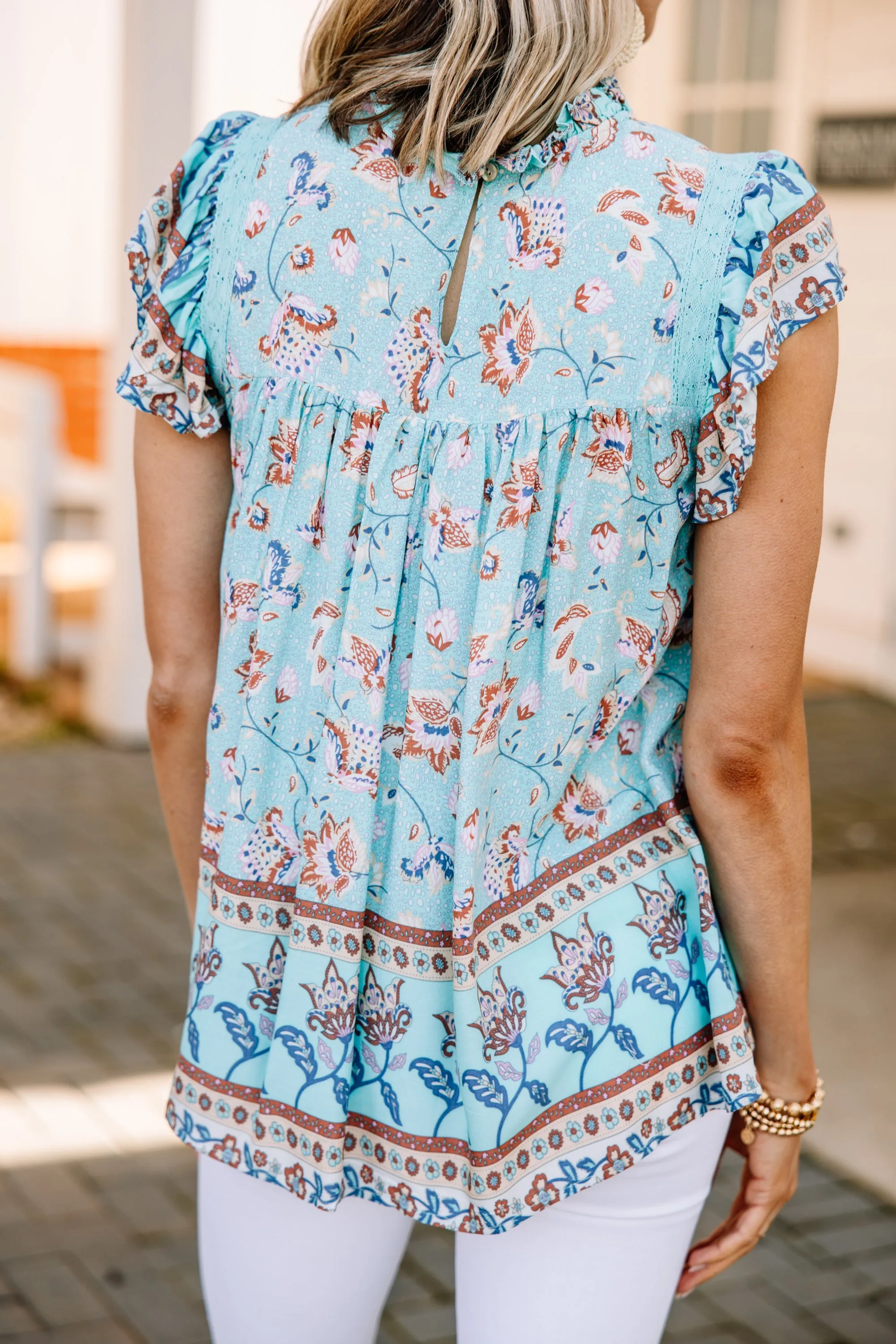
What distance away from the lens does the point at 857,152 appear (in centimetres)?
803

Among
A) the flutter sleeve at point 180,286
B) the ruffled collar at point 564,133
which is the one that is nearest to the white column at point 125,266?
the flutter sleeve at point 180,286

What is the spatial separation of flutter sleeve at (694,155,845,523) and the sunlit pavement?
80cm

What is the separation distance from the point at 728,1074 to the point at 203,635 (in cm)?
64

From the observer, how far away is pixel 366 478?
1217 millimetres

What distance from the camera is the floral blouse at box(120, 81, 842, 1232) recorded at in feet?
3.79

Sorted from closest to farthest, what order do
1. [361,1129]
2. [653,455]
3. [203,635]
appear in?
[653,455] → [361,1129] → [203,635]

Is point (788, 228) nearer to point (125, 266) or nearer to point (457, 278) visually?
point (457, 278)

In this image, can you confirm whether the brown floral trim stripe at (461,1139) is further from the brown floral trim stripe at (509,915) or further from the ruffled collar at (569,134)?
the ruffled collar at (569,134)

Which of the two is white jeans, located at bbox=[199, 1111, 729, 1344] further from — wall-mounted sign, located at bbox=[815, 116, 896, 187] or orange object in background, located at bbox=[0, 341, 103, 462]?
orange object in background, located at bbox=[0, 341, 103, 462]

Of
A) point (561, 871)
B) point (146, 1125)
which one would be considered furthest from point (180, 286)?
point (146, 1125)

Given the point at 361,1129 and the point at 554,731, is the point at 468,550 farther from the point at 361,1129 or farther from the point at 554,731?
the point at 361,1129

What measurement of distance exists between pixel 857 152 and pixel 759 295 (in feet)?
25.0

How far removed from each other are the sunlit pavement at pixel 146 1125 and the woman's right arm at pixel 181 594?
0.67m

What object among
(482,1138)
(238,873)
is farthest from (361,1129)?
(238,873)
